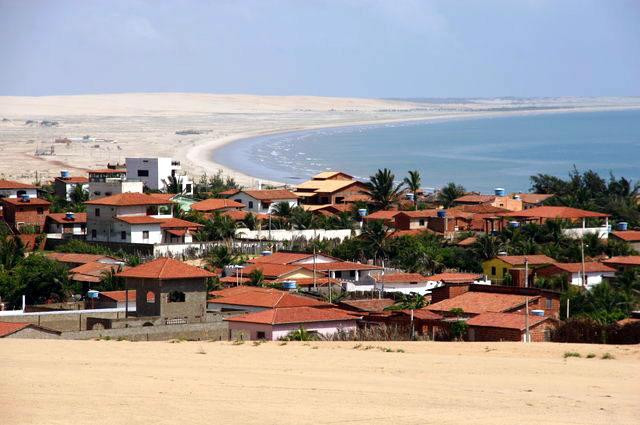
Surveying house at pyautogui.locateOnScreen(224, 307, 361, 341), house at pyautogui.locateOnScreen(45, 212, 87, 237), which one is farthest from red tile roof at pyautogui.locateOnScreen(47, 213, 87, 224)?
house at pyautogui.locateOnScreen(224, 307, 361, 341)

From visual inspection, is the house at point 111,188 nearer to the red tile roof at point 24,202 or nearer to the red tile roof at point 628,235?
the red tile roof at point 24,202

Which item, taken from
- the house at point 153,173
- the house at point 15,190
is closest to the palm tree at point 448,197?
the house at point 153,173

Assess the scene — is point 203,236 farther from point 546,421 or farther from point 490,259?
point 546,421

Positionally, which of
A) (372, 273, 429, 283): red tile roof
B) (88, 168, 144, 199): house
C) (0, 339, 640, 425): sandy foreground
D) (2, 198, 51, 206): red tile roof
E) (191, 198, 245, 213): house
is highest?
(88, 168, 144, 199): house

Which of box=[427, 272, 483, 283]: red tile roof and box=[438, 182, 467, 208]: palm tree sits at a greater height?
box=[438, 182, 467, 208]: palm tree

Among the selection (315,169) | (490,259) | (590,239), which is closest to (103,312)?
(490,259)

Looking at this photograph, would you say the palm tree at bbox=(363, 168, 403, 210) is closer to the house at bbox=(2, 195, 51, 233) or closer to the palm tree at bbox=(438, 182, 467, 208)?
the palm tree at bbox=(438, 182, 467, 208)
